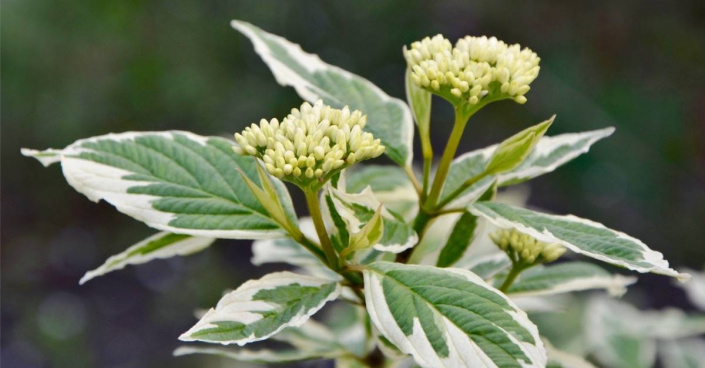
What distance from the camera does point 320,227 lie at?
2.38 ft

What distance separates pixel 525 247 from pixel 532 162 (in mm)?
101

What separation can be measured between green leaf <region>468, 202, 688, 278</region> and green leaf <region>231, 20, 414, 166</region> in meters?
0.15

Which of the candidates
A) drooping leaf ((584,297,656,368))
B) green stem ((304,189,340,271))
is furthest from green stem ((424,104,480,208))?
drooping leaf ((584,297,656,368))

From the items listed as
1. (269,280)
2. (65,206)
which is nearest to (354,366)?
(269,280)

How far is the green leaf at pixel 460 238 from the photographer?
0.82 meters

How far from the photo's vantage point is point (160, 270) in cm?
339

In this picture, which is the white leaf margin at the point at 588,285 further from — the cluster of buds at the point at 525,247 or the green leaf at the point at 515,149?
the green leaf at the point at 515,149

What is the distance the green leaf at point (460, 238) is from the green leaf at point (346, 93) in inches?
3.6

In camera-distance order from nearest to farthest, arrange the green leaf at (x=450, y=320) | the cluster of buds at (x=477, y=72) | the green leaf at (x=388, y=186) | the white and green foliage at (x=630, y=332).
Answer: the green leaf at (x=450, y=320), the cluster of buds at (x=477, y=72), the green leaf at (x=388, y=186), the white and green foliage at (x=630, y=332)

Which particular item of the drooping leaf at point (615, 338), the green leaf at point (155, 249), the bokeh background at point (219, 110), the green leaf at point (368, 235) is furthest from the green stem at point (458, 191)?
the bokeh background at point (219, 110)

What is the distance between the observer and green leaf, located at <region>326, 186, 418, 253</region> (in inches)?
28.0

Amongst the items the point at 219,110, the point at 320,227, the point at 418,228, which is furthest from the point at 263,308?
the point at 219,110

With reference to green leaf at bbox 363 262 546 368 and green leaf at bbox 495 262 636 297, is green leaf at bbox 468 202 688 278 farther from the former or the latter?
green leaf at bbox 495 262 636 297

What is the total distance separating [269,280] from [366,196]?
0.13 meters
